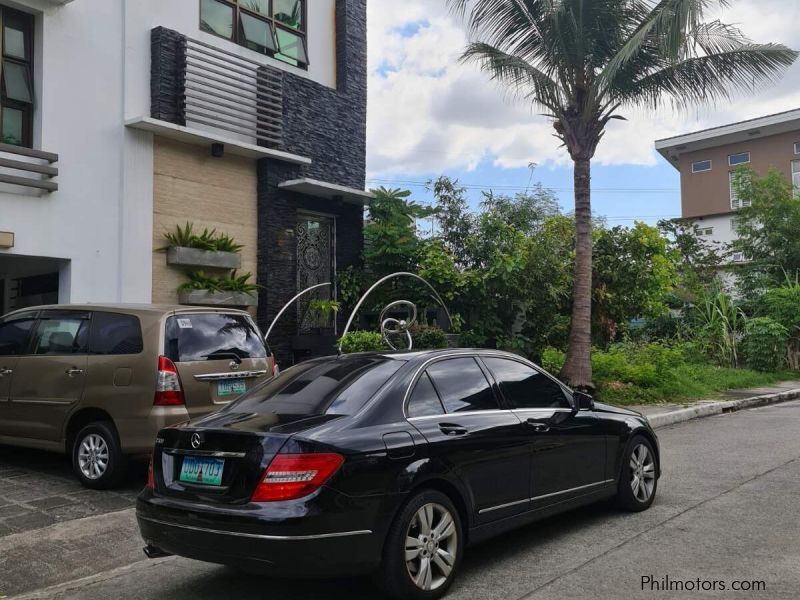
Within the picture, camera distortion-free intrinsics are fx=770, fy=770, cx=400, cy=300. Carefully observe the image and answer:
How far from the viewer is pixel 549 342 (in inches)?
613

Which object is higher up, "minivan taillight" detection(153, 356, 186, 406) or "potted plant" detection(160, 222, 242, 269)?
"potted plant" detection(160, 222, 242, 269)

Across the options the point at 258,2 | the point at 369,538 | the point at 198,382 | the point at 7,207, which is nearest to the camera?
the point at 369,538

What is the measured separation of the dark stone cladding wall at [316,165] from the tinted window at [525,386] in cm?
820

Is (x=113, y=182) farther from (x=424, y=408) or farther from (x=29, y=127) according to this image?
(x=424, y=408)

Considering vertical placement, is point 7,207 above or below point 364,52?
below

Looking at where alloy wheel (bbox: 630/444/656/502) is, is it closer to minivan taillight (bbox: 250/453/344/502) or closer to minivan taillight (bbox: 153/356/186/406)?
minivan taillight (bbox: 250/453/344/502)

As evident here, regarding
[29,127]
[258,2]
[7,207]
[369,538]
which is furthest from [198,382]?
[258,2]

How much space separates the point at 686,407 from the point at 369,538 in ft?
37.5

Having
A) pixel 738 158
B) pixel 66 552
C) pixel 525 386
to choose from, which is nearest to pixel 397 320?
pixel 525 386

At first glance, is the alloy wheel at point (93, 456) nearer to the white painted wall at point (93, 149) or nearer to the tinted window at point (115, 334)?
the tinted window at point (115, 334)

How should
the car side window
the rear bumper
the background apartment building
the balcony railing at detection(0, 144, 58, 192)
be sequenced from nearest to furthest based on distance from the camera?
1. the rear bumper
2. the car side window
3. the balcony railing at detection(0, 144, 58, 192)
4. the background apartment building

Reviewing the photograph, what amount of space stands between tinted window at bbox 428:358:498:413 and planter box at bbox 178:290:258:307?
7.70 meters

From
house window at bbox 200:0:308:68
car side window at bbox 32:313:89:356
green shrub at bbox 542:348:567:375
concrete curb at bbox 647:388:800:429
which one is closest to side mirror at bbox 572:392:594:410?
car side window at bbox 32:313:89:356

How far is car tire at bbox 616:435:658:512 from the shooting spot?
6273 millimetres
